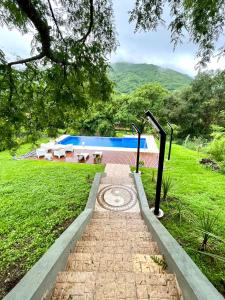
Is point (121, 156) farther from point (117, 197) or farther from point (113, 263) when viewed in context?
point (113, 263)

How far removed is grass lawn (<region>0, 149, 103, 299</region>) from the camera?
3.62 metres

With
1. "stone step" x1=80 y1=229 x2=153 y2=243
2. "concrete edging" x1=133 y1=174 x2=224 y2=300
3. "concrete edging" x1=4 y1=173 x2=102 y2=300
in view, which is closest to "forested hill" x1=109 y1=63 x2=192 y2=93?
"stone step" x1=80 y1=229 x2=153 y2=243

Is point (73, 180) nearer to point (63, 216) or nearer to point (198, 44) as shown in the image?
point (63, 216)

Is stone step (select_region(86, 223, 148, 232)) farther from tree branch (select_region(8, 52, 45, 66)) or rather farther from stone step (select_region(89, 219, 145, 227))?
tree branch (select_region(8, 52, 45, 66))

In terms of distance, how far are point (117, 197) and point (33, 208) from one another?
2183 mm

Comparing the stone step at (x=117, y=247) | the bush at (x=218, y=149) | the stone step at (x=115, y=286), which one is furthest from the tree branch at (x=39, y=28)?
the bush at (x=218, y=149)

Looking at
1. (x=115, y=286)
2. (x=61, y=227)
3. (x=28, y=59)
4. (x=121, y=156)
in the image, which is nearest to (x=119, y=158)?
(x=121, y=156)

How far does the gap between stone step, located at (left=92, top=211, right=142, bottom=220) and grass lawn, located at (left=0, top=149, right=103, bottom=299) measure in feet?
1.59

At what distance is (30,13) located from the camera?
3.87 metres

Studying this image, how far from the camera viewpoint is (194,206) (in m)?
5.44

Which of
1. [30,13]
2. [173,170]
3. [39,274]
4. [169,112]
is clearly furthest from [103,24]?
[169,112]

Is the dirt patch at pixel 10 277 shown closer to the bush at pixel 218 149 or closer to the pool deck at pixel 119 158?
the pool deck at pixel 119 158

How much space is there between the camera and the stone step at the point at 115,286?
1.89 m

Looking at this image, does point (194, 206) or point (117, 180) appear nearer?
point (194, 206)
